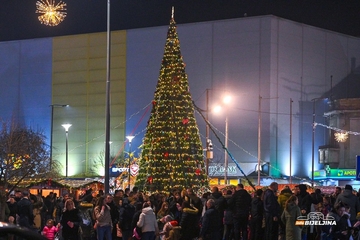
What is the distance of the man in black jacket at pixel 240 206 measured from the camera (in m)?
22.8

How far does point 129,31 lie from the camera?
3174 inches

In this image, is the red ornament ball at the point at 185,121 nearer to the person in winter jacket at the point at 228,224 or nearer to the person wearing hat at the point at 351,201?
the person in winter jacket at the point at 228,224

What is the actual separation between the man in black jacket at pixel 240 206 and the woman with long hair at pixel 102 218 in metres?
3.80

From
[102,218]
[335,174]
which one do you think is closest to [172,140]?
[102,218]

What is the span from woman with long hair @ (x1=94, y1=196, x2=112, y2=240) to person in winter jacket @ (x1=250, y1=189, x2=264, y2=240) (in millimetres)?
4380

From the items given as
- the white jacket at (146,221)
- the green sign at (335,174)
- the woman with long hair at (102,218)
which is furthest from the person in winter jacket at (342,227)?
the green sign at (335,174)

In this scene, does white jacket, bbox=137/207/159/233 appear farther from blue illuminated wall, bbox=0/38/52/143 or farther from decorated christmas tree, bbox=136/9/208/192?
blue illuminated wall, bbox=0/38/52/143

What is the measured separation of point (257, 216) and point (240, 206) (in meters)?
0.55

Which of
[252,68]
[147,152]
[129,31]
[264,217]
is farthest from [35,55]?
[264,217]

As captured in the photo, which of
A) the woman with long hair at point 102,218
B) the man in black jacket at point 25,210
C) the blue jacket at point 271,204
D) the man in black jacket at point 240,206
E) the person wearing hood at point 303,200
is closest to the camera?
the woman with long hair at point 102,218

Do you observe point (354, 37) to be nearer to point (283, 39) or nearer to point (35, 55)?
point (283, 39)

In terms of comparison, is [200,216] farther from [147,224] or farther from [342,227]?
[342,227]

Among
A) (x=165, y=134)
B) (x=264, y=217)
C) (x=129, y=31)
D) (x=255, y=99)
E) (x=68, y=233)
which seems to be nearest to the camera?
(x=68, y=233)

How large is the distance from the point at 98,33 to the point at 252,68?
60.8 ft
